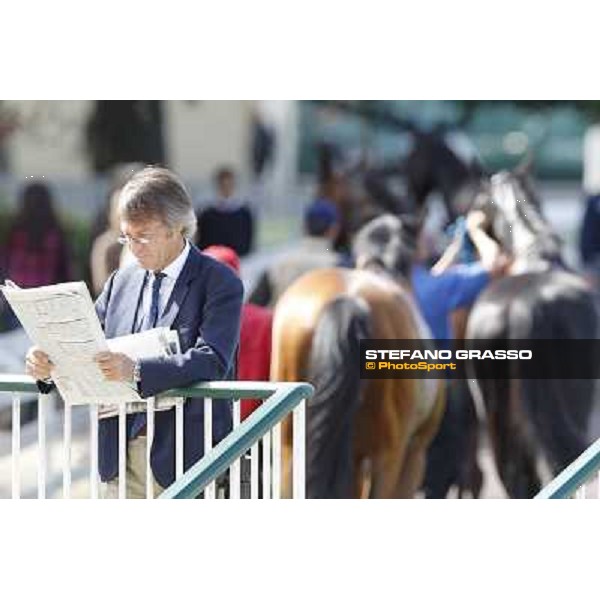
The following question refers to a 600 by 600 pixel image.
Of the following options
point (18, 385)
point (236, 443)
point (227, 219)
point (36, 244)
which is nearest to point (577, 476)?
point (236, 443)

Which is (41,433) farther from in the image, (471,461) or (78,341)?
(471,461)

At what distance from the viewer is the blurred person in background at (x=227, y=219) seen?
25.3 ft

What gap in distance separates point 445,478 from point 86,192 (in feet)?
5.96

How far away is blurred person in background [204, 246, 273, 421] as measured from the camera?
7.66 meters

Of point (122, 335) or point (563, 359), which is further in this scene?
point (563, 359)

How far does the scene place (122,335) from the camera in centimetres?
666

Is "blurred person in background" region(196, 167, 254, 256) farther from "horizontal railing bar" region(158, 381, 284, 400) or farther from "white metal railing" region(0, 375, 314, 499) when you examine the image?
"horizontal railing bar" region(158, 381, 284, 400)

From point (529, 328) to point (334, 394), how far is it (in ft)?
2.71

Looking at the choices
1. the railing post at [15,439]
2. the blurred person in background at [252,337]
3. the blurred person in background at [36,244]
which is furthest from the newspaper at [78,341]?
the blurred person in background at [36,244]

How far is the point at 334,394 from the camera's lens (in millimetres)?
7832

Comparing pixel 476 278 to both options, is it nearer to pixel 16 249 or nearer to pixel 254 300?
pixel 254 300
